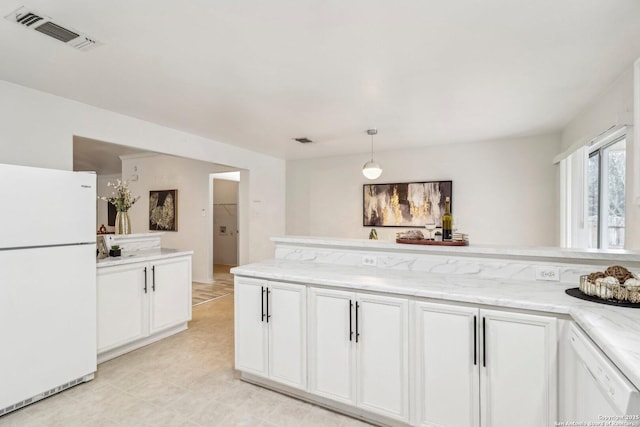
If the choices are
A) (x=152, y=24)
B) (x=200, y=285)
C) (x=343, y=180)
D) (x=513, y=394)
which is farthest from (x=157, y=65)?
(x=200, y=285)

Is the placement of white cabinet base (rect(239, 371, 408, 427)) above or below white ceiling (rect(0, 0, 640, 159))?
below

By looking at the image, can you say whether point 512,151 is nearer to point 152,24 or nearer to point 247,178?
point 247,178

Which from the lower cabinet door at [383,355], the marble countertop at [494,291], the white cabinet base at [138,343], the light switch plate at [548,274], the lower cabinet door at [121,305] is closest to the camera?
the marble countertop at [494,291]

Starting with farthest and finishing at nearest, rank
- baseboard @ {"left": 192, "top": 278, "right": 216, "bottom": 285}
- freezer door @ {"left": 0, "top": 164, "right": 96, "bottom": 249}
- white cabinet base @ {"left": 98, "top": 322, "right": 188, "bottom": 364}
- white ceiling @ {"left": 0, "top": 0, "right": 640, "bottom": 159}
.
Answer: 1. baseboard @ {"left": 192, "top": 278, "right": 216, "bottom": 285}
2. white cabinet base @ {"left": 98, "top": 322, "right": 188, "bottom": 364}
3. freezer door @ {"left": 0, "top": 164, "right": 96, "bottom": 249}
4. white ceiling @ {"left": 0, "top": 0, "right": 640, "bottom": 159}

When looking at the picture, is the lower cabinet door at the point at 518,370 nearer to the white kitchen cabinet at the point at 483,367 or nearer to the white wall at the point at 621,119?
the white kitchen cabinet at the point at 483,367

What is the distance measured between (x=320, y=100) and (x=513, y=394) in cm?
268

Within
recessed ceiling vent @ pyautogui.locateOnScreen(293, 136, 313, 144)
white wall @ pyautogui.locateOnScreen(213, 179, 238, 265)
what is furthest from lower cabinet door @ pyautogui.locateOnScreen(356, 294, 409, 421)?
white wall @ pyautogui.locateOnScreen(213, 179, 238, 265)

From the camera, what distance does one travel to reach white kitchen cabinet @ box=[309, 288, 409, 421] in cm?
194

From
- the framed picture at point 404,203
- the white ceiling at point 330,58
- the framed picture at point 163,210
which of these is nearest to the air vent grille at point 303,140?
the white ceiling at point 330,58

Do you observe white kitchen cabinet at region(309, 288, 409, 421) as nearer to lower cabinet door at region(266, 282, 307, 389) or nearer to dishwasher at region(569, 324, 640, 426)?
lower cabinet door at region(266, 282, 307, 389)

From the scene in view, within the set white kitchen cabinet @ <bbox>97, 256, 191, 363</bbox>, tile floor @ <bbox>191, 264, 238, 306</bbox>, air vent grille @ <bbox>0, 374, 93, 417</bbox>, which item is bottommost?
tile floor @ <bbox>191, 264, 238, 306</bbox>

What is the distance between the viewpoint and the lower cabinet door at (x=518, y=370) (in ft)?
5.21

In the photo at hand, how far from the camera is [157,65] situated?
233 cm

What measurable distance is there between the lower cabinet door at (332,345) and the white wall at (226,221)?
6.94 metres
